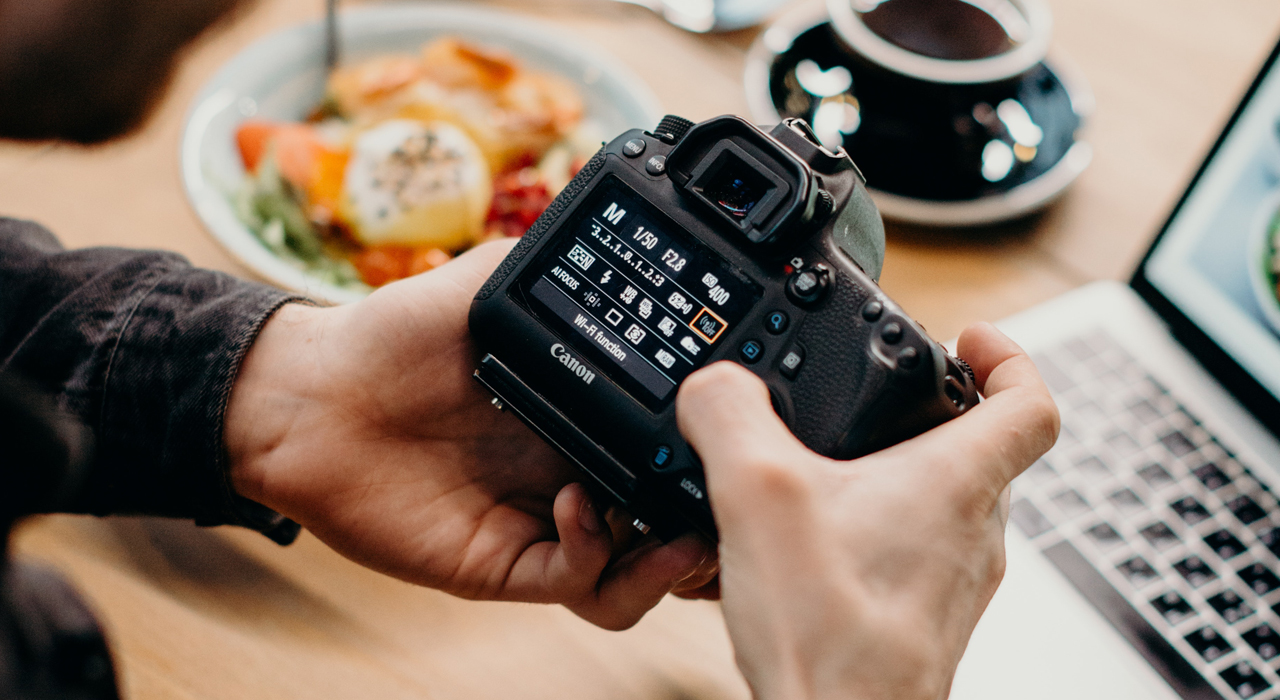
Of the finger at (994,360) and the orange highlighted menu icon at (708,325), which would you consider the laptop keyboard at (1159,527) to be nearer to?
the finger at (994,360)

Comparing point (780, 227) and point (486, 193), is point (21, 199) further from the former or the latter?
point (780, 227)

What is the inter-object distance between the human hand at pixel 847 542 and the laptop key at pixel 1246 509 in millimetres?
308

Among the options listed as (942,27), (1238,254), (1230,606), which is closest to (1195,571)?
(1230,606)

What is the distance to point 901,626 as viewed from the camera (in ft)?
1.00

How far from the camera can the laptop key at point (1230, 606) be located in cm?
50

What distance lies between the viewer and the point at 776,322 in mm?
378

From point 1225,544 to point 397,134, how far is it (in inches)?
28.4

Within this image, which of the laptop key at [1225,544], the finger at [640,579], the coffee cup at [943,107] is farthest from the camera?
the coffee cup at [943,107]

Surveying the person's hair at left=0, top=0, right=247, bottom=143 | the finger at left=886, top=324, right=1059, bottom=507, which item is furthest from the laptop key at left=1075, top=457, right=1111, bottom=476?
the person's hair at left=0, top=0, right=247, bottom=143

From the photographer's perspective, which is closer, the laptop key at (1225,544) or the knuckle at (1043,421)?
the knuckle at (1043,421)

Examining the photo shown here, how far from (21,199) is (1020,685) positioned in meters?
0.84

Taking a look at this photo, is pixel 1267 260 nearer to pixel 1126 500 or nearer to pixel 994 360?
pixel 1126 500

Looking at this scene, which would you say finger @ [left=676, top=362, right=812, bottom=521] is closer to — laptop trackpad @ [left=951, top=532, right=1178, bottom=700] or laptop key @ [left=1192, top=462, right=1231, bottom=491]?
laptop trackpad @ [left=951, top=532, right=1178, bottom=700]

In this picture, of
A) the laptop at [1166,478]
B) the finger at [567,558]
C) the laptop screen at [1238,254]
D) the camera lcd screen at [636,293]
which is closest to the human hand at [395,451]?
the finger at [567,558]
